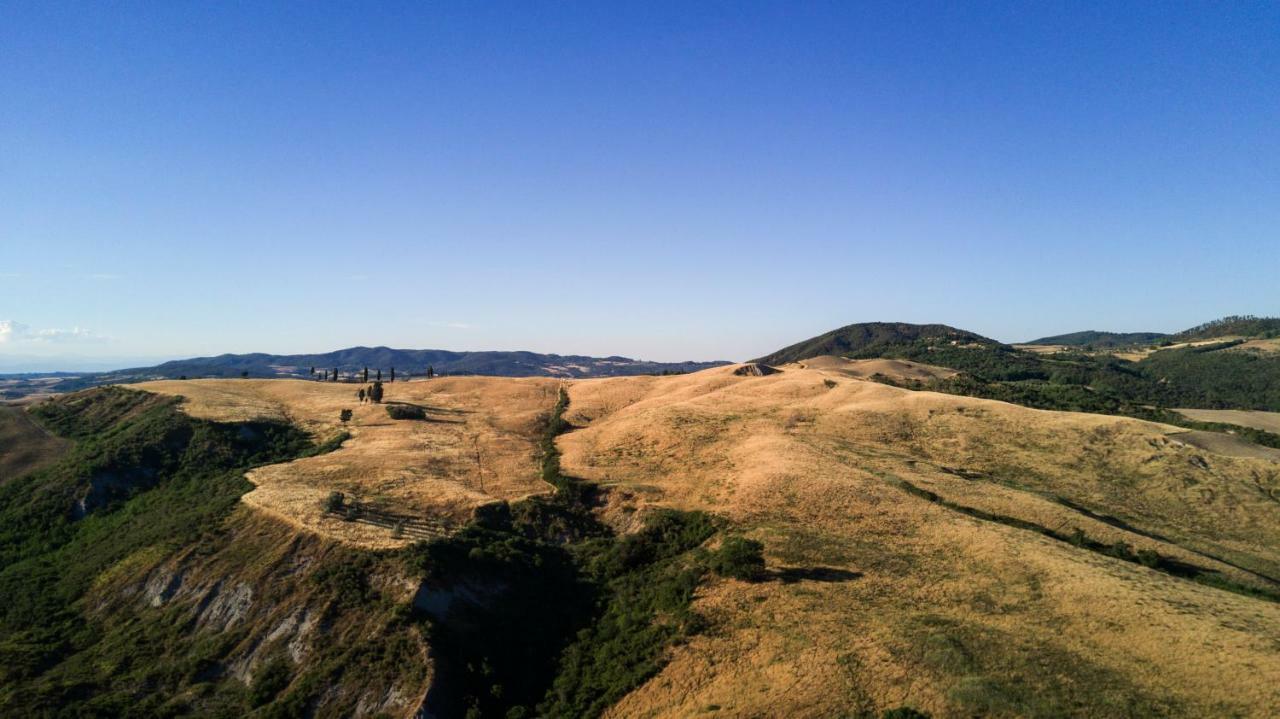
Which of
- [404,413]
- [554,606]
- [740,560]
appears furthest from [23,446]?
[740,560]

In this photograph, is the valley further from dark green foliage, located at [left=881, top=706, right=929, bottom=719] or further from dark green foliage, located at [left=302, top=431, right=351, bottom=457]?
dark green foliage, located at [left=881, top=706, right=929, bottom=719]

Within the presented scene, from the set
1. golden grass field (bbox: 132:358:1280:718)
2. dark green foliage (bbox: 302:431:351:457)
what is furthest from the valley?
dark green foliage (bbox: 302:431:351:457)

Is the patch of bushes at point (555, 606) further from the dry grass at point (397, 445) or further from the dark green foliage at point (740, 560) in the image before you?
the dry grass at point (397, 445)

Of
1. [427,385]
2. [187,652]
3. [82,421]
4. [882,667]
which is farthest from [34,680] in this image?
[427,385]

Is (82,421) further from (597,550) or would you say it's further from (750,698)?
(750,698)

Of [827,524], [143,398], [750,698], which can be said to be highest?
[143,398]

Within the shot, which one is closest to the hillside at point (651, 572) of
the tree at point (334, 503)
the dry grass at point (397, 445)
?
the tree at point (334, 503)
